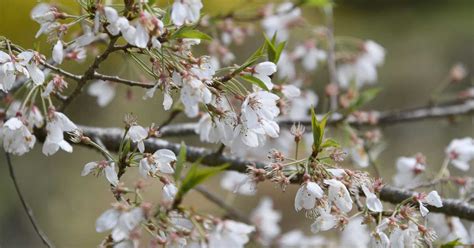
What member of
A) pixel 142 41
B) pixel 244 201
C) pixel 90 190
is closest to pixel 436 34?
pixel 244 201

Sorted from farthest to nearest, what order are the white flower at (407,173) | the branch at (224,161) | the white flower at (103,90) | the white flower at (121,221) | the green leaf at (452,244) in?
1. the white flower at (103,90)
2. the white flower at (407,173)
3. the branch at (224,161)
4. the green leaf at (452,244)
5. the white flower at (121,221)

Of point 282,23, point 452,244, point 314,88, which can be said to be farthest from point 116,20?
point 314,88

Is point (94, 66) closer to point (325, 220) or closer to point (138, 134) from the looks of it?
point (138, 134)

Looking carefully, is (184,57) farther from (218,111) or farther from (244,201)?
(244,201)

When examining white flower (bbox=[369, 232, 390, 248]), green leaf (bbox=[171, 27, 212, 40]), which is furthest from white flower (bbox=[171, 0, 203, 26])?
white flower (bbox=[369, 232, 390, 248])

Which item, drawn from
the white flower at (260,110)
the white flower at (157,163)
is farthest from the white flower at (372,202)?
the white flower at (157,163)

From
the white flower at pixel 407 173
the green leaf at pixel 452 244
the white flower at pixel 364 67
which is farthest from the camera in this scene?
the white flower at pixel 364 67

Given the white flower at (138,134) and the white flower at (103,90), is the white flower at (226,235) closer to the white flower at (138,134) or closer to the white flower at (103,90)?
the white flower at (138,134)
